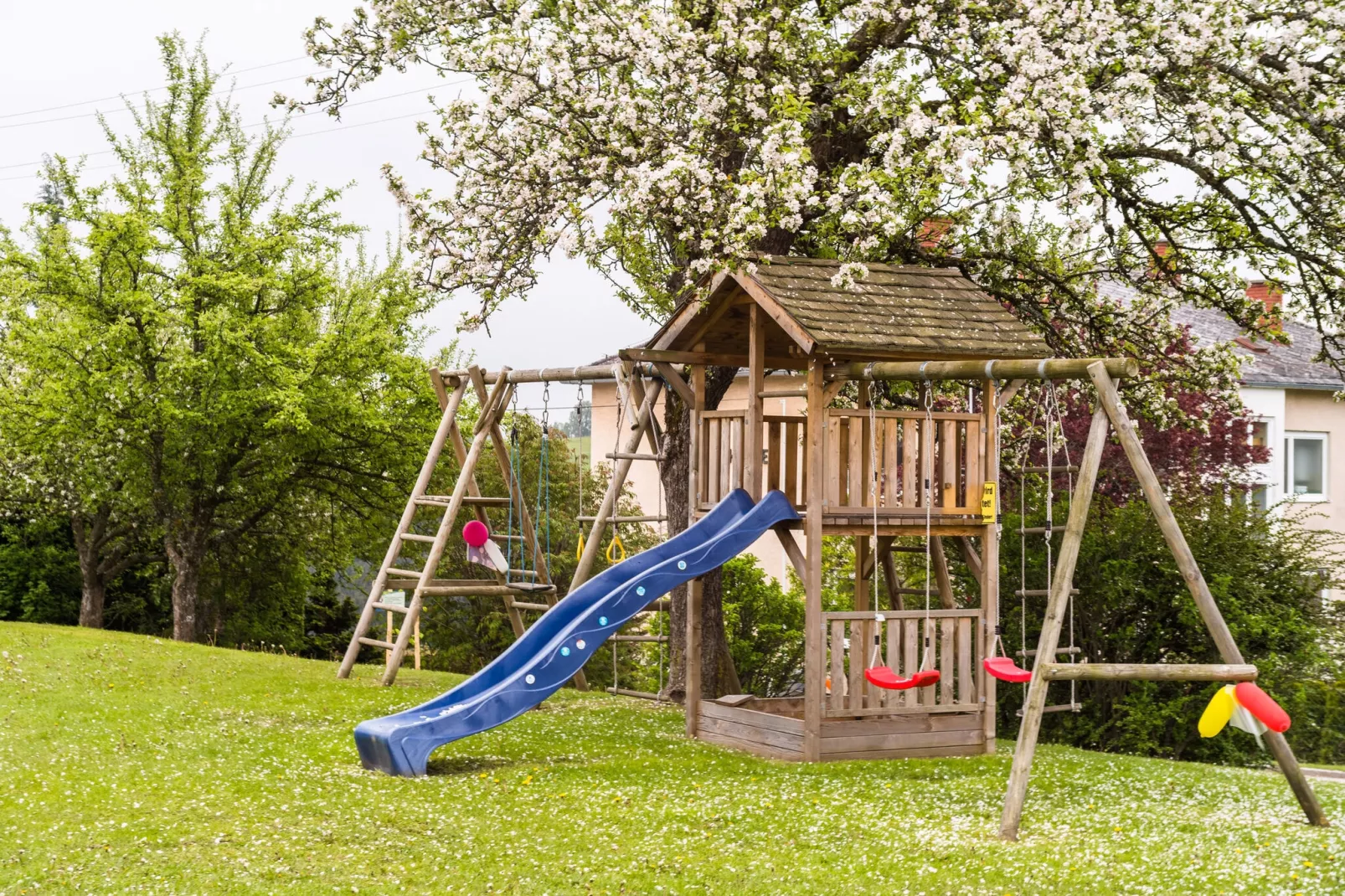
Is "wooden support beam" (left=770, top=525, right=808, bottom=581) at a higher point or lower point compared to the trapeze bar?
lower

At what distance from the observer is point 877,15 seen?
13.7 metres

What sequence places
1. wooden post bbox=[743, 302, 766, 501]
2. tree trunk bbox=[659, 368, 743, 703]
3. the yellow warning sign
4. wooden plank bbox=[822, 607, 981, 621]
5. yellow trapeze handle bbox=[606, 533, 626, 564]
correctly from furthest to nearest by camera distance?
tree trunk bbox=[659, 368, 743, 703], yellow trapeze handle bbox=[606, 533, 626, 564], wooden post bbox=[743, 302, 766, 501], the yellow warning sign, wooden plank bbox=[822, 607, 981, 621]

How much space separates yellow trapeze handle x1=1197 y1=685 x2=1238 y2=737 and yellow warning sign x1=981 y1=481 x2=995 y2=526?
3410 millimetres

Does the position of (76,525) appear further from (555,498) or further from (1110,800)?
(1110,800)

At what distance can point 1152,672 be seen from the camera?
944cm

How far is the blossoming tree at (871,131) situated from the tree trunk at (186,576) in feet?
41.3

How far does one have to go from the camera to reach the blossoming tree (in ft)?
41.5

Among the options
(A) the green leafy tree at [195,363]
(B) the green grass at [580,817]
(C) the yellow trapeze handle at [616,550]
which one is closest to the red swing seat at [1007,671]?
(B) the green grass at [580,817]

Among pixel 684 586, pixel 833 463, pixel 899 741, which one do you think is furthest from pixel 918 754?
pixel 684 586

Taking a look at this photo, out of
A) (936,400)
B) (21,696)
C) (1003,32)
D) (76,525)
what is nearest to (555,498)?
(76,525)

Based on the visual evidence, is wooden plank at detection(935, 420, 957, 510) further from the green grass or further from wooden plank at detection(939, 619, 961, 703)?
the green grass

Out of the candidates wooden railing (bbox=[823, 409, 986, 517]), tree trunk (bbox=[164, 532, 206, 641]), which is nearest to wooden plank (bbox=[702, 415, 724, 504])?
wooden railing (bbox=[823, 409, 986, 517])

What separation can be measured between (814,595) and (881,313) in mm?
2629

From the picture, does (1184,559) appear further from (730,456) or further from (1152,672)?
(730,456)
